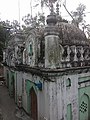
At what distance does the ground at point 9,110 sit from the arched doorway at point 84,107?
346 cm

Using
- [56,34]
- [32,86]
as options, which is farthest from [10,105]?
[56,34]

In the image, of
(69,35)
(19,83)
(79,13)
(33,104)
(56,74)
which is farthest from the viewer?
(79,13)

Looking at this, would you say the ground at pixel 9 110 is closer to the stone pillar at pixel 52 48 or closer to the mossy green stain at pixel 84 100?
the mossy green stain at pixel 84 100

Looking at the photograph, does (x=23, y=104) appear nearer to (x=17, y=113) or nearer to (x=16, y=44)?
(x=17, y=113)

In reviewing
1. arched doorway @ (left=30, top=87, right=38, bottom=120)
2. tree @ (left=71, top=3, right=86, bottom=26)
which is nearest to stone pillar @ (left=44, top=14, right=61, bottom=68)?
arched doorway @ (left=30, top=87, right=38, bottom=120)

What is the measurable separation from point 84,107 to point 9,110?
19.0 feet

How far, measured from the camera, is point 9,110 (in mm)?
12062

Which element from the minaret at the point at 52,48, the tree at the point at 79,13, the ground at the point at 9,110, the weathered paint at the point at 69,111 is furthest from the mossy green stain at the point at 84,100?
the tree at the point at 79,13

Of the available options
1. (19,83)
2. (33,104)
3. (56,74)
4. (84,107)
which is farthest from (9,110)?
(56,74)

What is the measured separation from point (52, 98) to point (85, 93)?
103 inches

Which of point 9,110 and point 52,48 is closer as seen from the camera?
point 52,48

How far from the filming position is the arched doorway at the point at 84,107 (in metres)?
9.02

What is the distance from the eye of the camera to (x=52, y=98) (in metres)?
7.41

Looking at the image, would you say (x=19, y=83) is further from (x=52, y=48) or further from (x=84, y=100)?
(x=52, y=48)
